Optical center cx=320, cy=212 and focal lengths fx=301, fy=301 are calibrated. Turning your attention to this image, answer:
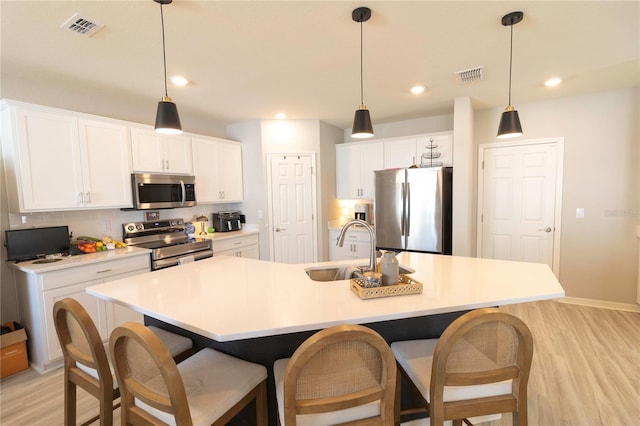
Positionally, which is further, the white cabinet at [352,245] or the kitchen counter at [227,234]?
the white cabinet at [352,245]

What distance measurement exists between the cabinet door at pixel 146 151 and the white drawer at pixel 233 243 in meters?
1.13

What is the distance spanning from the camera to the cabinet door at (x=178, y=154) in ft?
12.0

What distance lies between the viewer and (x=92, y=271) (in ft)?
8.84

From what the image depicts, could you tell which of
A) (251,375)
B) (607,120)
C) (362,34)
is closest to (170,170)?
(362,34)

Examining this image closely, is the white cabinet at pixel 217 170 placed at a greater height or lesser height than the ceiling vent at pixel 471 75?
lesser

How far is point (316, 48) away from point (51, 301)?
2.95 metres

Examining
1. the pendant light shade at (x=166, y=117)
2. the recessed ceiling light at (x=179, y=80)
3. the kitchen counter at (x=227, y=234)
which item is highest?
the recessed ceiling light at (x=179, y=80)

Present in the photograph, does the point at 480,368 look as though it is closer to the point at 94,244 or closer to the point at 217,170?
the point at 94,244

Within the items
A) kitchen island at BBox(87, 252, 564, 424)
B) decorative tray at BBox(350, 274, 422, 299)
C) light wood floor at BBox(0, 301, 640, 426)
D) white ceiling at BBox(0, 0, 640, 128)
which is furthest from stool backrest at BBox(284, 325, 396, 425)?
white ceiling at BBox(0, 0, 640, 128)

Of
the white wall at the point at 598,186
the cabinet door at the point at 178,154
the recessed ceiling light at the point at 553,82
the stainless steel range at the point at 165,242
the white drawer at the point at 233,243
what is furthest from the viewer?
the white drawer at the point at 233,243

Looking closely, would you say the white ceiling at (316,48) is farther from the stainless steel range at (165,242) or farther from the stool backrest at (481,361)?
the stool backrest at (481,361)

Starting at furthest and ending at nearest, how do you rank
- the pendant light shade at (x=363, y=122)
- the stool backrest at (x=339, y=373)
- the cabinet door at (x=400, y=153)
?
1. the cabinet door at (x=400, y=153)
2. the pendant light shade at (x=363, y=122)
3. the stool backrest at (x=339, y=373)

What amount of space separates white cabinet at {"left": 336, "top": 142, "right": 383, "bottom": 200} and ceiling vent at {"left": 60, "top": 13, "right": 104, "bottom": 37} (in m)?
3.43

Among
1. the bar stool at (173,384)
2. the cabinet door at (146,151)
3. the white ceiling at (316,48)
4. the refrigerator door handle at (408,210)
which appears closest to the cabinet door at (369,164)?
the refrigerator door handle at (408,210)
